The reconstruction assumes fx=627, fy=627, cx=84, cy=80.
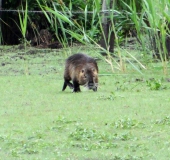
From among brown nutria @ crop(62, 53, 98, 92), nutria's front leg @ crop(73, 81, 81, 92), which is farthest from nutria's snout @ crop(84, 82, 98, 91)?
nutria's front leg @ crop(73, 81, 81, 92)

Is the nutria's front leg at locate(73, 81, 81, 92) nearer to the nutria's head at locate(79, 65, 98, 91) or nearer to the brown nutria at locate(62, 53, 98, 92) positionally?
the brown nutria at locate(62, 53, 98, 92)

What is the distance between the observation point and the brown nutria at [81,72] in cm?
794

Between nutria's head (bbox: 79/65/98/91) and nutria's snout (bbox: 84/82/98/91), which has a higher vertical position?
nutria's head (bbox: 79/65/98/91)

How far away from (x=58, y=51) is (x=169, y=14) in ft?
20.1

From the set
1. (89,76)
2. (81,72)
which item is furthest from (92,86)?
(81,72)

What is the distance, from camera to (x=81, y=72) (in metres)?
8.02

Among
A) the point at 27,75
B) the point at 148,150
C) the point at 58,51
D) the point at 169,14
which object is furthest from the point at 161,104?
the point at 58,51

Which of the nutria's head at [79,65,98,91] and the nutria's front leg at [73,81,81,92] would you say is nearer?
the nutria's head at [79,65,98,91]

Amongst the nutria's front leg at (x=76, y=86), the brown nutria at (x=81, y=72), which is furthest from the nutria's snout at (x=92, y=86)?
the nutria's front leg at (x=76, y=86)

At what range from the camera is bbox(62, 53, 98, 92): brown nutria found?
794 cm

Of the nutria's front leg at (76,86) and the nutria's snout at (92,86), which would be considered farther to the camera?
the nutria's front leg at (76,86)

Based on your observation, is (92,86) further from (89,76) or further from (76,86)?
(76,86)

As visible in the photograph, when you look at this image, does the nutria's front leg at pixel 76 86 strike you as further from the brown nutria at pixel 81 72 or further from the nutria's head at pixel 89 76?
the nutria's head at pixel 89 76

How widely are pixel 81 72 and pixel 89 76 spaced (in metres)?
0.14
